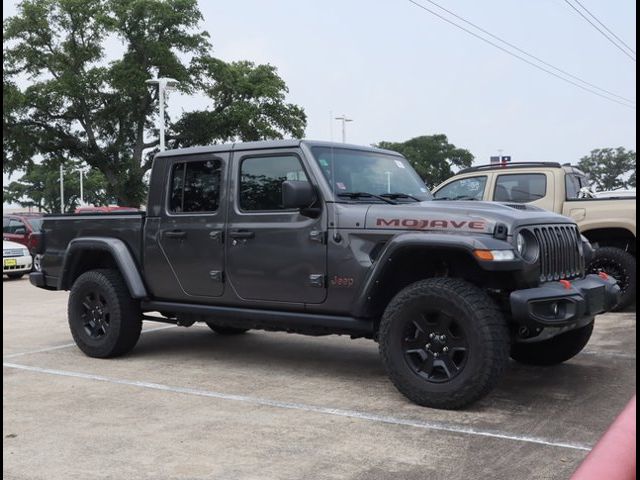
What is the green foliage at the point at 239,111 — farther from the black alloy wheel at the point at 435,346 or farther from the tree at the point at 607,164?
the black alloy wheel at the point at 435,346

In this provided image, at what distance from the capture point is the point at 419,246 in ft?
16.1

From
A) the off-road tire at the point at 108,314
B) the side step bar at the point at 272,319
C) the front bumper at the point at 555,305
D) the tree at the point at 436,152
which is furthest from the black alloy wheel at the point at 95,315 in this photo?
the tree at the point at 436,152

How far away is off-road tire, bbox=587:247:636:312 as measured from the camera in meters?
9.04

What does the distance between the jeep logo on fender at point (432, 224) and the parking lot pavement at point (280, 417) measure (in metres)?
1.24

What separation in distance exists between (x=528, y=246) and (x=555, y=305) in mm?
431

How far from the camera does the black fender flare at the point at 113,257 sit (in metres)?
6.57

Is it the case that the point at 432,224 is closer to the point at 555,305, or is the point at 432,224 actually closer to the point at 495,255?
the point at 495,255

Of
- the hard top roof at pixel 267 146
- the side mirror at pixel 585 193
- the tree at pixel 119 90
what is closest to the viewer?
the hard top roof at pixel 267 146

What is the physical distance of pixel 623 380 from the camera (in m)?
5.71

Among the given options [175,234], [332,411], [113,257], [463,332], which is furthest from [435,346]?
[113,257]

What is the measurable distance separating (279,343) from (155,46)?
34.5 meters

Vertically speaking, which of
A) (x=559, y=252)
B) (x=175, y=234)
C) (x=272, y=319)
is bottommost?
(x=272, y=319)

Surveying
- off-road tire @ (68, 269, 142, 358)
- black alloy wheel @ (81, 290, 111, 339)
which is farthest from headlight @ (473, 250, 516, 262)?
black alloy wheel @ (81, 290, 111, 339)

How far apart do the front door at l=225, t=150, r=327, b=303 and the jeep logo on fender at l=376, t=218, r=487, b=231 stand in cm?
55
